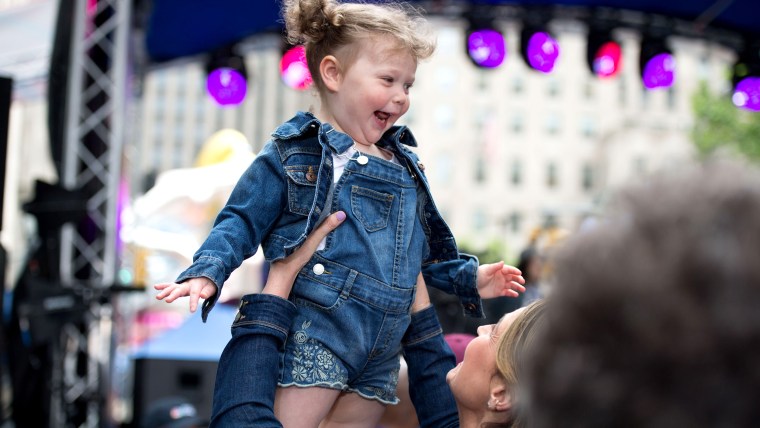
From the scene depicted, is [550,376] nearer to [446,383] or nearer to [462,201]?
[446,383]

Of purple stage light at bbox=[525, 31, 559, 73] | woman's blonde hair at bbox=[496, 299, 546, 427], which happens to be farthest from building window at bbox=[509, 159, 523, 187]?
woman's blonde hair at bbox=[496, 299, 546, 427]

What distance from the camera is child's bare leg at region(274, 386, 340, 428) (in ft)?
5.82

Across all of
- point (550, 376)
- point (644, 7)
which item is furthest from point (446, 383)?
point (644, 7)

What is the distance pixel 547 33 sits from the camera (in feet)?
27.4

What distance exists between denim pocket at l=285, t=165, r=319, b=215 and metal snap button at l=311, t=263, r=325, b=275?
0.41ft

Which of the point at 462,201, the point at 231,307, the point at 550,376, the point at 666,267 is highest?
the point at 666,267

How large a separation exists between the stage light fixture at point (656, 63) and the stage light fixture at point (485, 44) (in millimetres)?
1450

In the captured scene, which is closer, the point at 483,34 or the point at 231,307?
the point at 231,307

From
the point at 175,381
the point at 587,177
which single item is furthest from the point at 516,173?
the point at 175,381

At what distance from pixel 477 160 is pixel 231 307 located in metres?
47.8

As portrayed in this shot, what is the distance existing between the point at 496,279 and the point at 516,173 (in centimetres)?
5243

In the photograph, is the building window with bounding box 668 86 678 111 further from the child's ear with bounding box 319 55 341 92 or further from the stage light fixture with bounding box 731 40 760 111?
the child's ear with bounding box 319 55 341 92

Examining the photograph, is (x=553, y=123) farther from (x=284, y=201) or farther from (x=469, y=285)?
(x=284, y=201)

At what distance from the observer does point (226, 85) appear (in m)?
8.60
